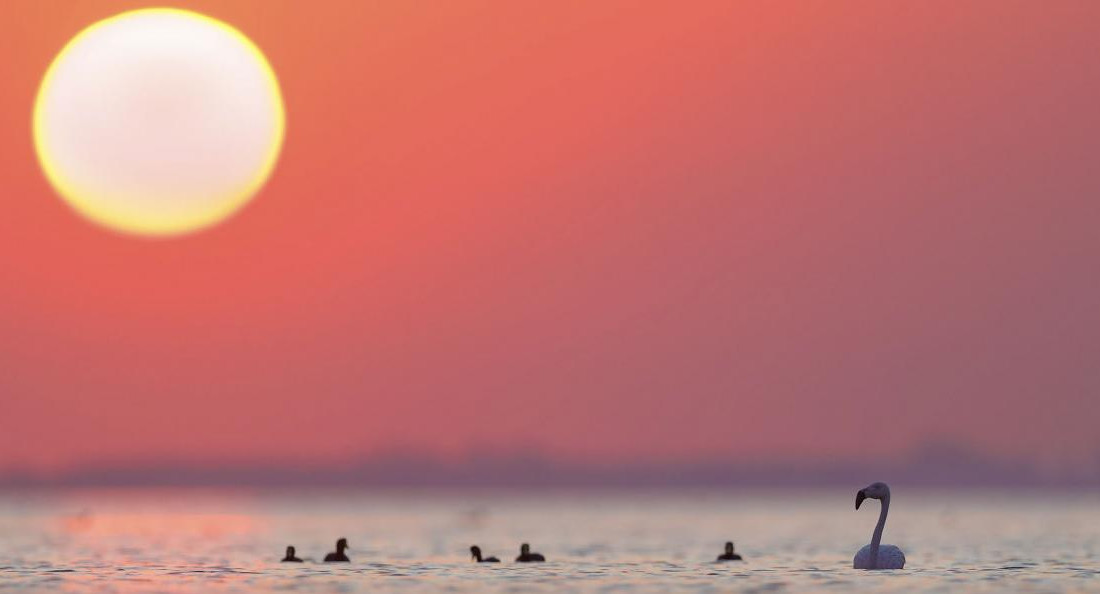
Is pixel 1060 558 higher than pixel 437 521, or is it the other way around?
pixel 437 521

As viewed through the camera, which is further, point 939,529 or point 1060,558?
point 939,529

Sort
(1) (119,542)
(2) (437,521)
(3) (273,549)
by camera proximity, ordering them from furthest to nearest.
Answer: (2) (437,521) → (1) (119,542) → (3) (273,549)

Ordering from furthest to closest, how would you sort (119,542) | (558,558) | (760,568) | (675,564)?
(119,542), (558,558), (675,564), (760,568)

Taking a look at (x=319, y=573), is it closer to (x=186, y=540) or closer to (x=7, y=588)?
(x=7, y=588)

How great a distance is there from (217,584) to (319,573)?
5319 millimetres

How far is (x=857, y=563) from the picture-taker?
58281mm

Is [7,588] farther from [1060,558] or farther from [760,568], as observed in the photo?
[1060,558]

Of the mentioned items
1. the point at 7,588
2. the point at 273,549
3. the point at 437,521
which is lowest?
the point at 7,588

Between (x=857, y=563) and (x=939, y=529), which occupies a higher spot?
(x=939, y=529)

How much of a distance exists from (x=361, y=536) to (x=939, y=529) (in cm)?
3132

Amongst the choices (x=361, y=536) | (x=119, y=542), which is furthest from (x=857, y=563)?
(x=361, y=536)

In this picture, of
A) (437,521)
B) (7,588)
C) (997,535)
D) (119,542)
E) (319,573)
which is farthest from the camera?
(437,521)

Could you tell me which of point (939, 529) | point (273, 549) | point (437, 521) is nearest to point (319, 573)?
point (273, 549)

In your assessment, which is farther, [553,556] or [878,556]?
[553,556]
